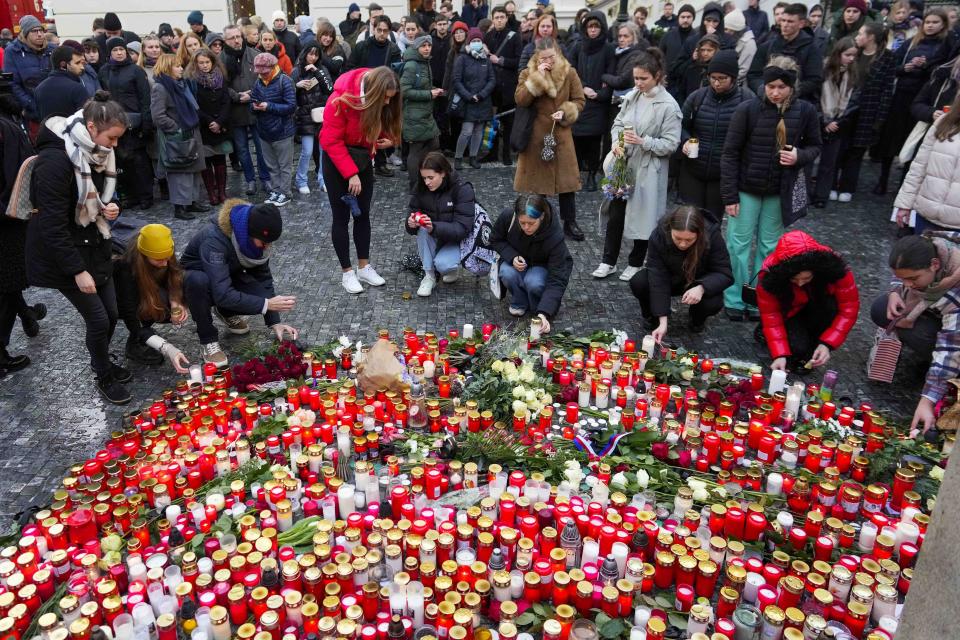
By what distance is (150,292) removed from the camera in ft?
16.1

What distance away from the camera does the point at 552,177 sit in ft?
23.2

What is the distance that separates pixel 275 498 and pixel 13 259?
278 cm

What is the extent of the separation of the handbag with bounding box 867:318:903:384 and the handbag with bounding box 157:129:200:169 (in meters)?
6.67

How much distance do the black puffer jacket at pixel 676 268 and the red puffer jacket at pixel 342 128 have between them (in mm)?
2393

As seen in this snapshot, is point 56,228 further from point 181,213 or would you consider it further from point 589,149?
point 589,149

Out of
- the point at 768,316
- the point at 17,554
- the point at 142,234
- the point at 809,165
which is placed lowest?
the point at 17,554

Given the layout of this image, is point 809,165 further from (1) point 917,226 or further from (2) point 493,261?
(2) point 493,261

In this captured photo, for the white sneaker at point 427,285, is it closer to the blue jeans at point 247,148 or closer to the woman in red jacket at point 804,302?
the woman in red jacket at point 804,302

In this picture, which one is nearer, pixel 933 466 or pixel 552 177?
pixel 933 466

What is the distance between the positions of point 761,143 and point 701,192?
3.05 ft

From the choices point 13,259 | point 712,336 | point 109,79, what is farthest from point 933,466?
point 109,79

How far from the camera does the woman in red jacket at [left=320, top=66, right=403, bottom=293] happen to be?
5.59 m

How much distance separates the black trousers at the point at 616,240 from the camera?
641 centimetres

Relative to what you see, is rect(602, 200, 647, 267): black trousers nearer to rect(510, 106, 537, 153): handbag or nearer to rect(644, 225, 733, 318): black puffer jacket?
rect(644, 225, 733, 318): black puffer jacket
